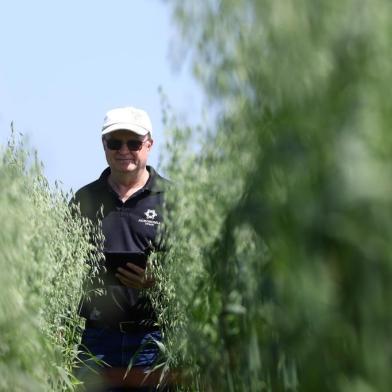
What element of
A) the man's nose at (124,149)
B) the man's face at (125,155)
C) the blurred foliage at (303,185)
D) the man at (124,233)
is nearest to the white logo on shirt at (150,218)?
the man at (124,233)

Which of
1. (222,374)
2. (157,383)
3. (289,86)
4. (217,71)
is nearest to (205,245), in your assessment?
(222,374)

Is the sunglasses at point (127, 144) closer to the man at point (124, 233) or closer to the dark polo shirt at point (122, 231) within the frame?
the man at point (124, 233)

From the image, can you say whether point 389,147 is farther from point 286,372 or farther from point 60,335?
point 60,335

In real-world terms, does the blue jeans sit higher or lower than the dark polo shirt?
lower

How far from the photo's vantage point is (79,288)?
26.3 feet

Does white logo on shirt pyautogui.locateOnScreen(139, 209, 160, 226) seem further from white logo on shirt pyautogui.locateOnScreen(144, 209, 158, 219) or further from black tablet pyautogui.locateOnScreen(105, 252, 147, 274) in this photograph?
black tablet pyautogui.locateOnScreen(105, 252, 147, 274)

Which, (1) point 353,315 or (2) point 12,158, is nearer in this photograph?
(1) point 353,315

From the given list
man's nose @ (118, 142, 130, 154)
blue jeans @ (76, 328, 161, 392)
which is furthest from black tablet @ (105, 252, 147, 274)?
man's nose @ (118, 142, 130, 154)

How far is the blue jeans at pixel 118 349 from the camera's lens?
25.4 feet

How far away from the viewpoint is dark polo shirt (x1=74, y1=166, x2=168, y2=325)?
7.84m

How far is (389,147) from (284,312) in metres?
0.56

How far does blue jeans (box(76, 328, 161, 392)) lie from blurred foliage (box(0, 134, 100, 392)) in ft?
0.35

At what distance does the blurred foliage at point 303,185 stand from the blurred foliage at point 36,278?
2.11 feet

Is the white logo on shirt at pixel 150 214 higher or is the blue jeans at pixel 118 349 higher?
the white logo on shirt at pixel 150 214
